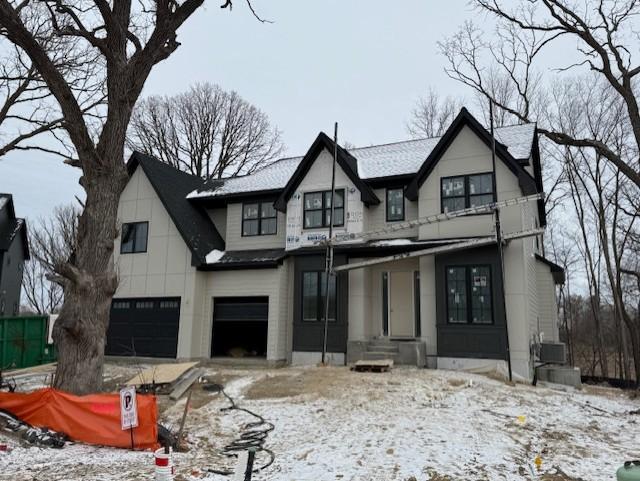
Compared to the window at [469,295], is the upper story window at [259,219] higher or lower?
higher

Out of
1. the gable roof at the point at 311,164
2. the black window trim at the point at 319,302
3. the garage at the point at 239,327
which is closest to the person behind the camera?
the black window trim at the point at 319,302

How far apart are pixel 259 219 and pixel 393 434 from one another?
42.0 feet

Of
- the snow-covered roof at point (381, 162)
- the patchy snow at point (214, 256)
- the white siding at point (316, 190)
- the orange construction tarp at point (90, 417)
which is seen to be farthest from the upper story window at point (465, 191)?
the orange construction tarp at point (90, 417)

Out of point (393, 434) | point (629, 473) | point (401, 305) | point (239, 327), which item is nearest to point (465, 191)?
point (401, 305)

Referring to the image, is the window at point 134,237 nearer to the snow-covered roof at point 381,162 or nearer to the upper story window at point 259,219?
the snow-covered roof at point 381,162

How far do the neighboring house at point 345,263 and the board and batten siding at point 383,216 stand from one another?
4 cm

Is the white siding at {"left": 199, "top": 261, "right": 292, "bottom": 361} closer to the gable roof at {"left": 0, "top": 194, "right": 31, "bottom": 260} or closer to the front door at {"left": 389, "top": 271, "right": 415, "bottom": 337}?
the front door at {"left": 389, "top": 271, "right": 415, "bottom": 337}

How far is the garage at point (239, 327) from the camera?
61.8 feet

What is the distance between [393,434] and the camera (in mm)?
8750

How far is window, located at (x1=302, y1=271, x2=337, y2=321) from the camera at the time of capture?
58.3 ft

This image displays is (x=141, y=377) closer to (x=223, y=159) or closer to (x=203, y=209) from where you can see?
(x=203, y=209)

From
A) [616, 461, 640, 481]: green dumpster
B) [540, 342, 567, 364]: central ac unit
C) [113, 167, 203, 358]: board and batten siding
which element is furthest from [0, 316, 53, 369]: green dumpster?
[616, 461, 640, 481]: green dumpster

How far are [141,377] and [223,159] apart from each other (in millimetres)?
25297

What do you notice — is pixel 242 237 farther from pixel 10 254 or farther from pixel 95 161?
pixel 10 254
